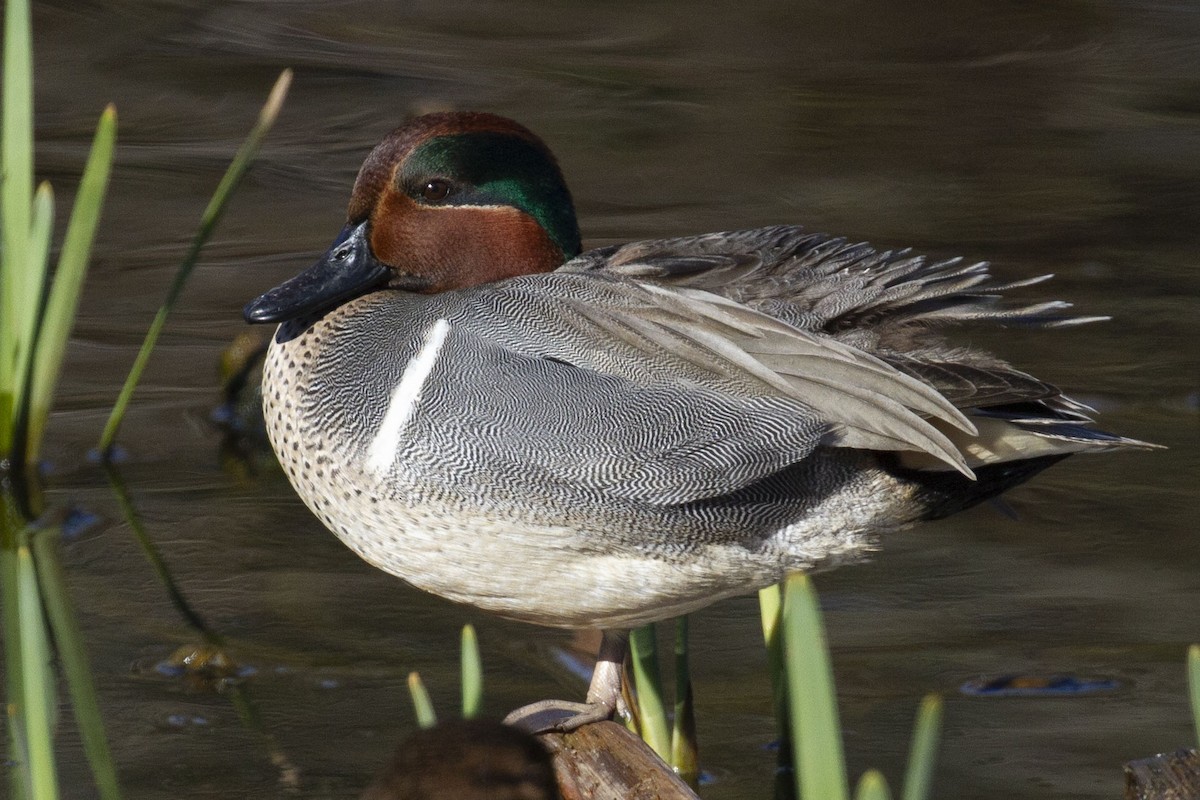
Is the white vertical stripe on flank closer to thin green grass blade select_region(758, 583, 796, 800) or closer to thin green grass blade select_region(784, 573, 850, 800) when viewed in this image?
thin green grass blade select_region(758, 583, 796, 800)

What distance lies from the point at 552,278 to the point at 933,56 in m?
6.24

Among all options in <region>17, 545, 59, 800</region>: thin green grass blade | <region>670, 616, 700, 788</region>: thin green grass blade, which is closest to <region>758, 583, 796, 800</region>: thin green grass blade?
<region>670, 616, 700, 788</region>: thin green grass blade

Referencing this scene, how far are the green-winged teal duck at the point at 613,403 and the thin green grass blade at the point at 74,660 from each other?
2.12 ft

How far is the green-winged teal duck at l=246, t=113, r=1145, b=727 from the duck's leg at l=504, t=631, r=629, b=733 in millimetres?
12

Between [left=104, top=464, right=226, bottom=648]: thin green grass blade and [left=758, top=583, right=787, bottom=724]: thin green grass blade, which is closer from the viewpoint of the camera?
[left=758, top=583, right=787, bottom=724]: thin green grass blade

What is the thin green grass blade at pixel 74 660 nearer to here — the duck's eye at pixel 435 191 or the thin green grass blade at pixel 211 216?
the thin green grass blade at pixel 211 216

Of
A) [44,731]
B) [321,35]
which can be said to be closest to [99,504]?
[44,731]

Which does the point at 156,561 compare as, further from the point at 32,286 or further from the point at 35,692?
the point at 35,692

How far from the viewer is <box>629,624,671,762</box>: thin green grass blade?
11.7 feet

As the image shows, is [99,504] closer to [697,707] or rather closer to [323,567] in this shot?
[323,567]

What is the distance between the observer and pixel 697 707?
158 inches

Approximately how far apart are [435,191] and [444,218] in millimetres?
56

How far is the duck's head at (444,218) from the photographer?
3422 mm

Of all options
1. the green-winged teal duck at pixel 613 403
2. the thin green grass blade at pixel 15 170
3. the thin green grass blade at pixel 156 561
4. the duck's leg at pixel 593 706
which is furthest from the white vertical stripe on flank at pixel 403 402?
the thin green grass blade at pixel 15 170
